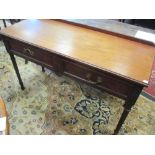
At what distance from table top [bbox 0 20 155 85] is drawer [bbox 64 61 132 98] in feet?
0.17

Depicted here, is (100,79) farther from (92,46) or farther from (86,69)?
(92,46)

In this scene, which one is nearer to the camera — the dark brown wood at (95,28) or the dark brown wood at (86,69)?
the dark brown wood at (86,69)

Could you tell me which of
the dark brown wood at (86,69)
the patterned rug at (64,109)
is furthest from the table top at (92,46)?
the patterned rug at (64,109)

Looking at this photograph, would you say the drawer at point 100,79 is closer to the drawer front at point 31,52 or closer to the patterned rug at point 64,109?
the drawer front at point 31,52

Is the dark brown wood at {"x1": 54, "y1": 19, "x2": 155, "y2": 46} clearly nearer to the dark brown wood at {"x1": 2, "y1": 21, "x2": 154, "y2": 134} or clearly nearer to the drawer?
the dark brown wood at {"x1": 2, "y1": 21, "x2": 154, "y2": 134}

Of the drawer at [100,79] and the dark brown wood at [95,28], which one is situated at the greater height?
the dark brown wood at [95,28]

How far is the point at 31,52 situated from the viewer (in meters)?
1.21

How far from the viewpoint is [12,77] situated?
1858 mm

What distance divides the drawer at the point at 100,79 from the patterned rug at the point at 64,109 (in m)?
0.55

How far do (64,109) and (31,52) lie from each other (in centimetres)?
64

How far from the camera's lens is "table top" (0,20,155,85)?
908mm

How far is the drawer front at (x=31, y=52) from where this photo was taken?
1134 mm
